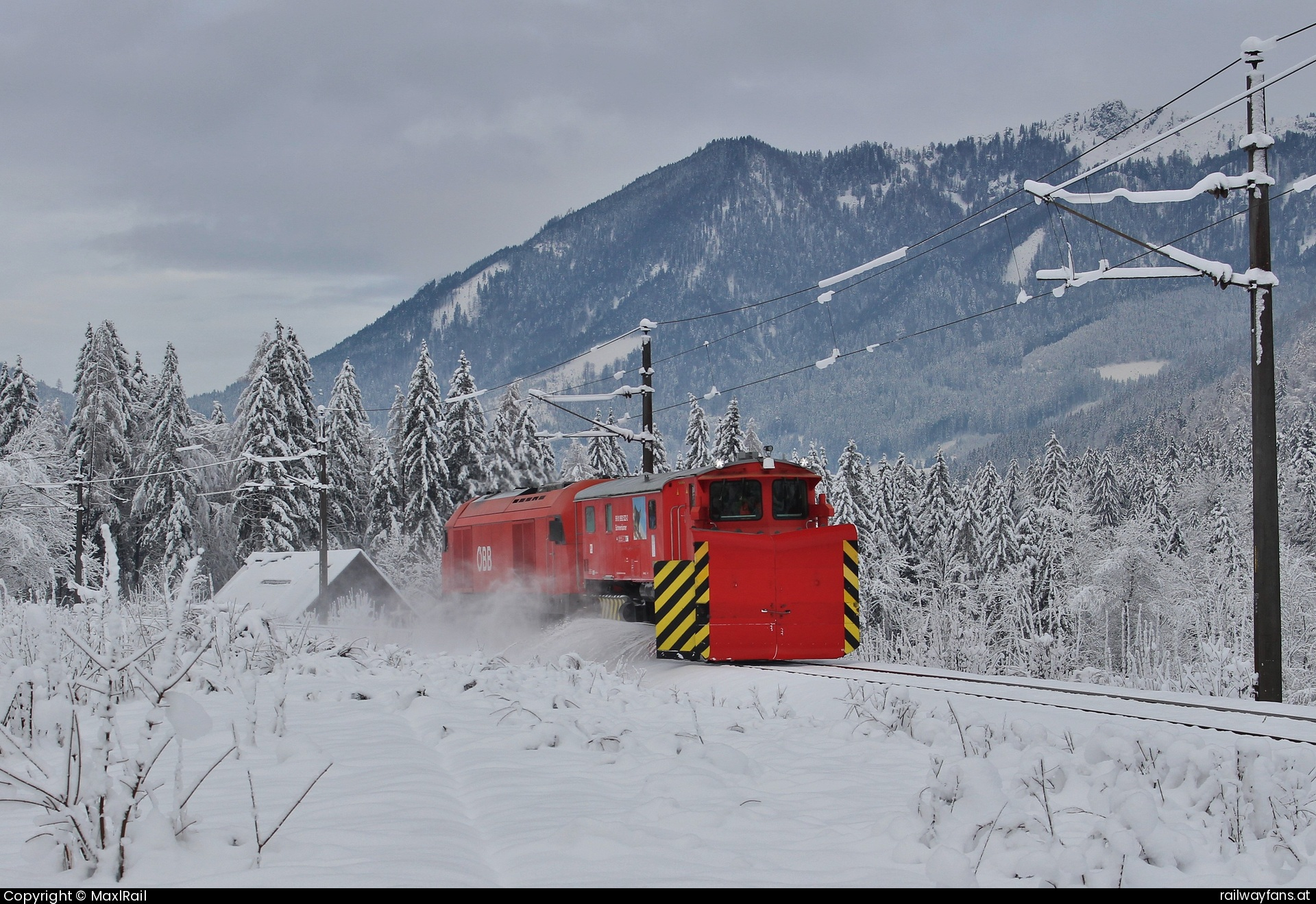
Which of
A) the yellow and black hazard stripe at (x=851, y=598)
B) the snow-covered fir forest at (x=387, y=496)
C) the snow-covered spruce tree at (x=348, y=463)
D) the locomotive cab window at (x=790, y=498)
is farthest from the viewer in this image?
the snow-covered spruce tree at (x=348, y=463)

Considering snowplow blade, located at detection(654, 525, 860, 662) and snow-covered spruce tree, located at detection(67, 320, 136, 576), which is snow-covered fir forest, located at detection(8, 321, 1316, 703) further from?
snowplow blade, located at detection(654, 525, 860, 662)

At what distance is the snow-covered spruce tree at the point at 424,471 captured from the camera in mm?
52875

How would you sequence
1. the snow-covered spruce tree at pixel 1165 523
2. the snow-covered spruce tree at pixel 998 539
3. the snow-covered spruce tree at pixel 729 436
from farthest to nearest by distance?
the snow-covered spruce tree at pixel 1165 523, the snow-covered spruce tree at pixel 998 539, the snow-covered spruce tree at pixel 729 436

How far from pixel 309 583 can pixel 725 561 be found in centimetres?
2674

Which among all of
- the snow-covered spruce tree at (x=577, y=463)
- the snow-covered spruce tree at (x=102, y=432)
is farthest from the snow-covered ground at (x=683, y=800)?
the snow-covered spruce tree at (x=577, y=463)

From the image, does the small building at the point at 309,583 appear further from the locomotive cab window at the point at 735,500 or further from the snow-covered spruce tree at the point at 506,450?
the locomotive cab window at the point at 735,500

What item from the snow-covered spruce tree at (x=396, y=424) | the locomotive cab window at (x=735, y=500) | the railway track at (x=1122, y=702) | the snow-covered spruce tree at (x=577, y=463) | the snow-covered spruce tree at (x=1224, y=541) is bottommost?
the snow-covered spruce tree at (x=1224, y=541)

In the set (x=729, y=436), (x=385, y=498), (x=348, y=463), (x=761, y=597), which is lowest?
(x=761, y=597)

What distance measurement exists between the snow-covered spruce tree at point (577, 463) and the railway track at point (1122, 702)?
48.7 m

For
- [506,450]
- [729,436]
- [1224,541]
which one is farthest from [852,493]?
[1224,541]

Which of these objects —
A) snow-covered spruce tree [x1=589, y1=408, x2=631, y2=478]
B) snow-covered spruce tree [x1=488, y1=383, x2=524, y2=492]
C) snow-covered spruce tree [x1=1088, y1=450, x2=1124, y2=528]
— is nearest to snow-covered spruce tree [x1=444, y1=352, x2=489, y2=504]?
snow-covered spruce tree [x1=488, y1=383, x2=524, y2=492]

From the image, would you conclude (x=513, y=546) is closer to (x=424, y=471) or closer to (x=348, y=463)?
(x=424, y=471)

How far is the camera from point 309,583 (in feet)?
125

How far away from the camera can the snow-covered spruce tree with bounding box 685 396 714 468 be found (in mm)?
60562
